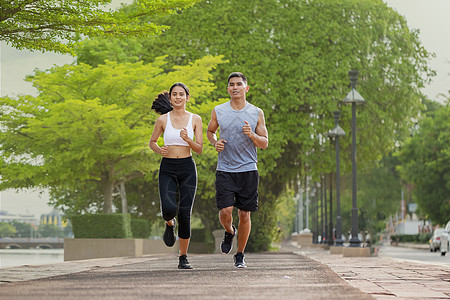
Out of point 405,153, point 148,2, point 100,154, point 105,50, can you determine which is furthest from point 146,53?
point 405,153

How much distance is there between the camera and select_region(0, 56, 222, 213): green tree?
25.1 metres

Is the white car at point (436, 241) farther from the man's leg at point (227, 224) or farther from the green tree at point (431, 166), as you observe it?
the man's leg at point (227, 224)

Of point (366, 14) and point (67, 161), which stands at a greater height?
point (366, 14)

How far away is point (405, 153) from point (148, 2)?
44593 mm

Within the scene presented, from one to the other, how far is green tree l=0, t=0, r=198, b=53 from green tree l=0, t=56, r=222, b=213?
1196 centimetres


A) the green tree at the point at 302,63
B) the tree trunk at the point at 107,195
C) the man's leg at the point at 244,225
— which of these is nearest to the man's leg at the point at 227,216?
the man's leg at the point at 244,225

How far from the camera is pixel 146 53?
34062 millimetres

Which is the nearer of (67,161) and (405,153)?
(67,161)

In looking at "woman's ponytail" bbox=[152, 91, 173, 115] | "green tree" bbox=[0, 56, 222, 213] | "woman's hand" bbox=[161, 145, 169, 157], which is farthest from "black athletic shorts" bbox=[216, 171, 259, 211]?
"green tree" bbox=[0, 56, 222, 213]

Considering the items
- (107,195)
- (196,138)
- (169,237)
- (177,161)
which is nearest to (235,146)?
(196,138)

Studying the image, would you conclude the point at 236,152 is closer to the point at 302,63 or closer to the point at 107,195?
the point at 107,195

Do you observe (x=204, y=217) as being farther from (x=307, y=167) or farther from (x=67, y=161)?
(x=67, y=161)

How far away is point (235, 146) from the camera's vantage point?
9164 mm

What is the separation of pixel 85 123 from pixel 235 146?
1634 centimetres
